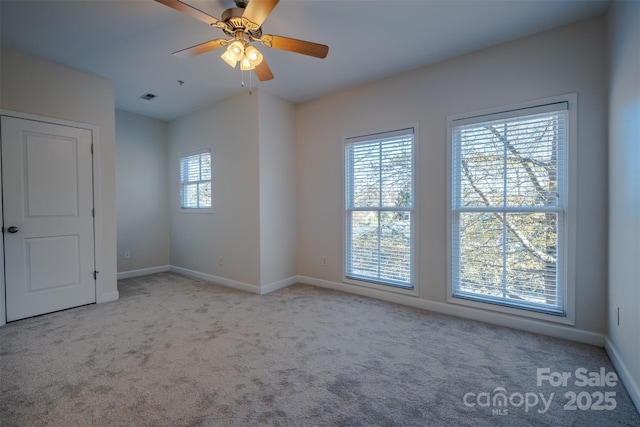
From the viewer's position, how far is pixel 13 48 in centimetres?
296

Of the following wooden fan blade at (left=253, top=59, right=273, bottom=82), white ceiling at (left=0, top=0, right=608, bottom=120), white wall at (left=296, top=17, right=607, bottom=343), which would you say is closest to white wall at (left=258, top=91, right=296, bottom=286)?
white wall at (left=296, top=17, right=607, bottom=343)

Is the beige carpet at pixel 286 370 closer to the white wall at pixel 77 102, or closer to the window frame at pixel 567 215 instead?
the window frame at pixel 567 215

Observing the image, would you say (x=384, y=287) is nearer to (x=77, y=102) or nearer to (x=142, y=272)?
(x=142, y=272)

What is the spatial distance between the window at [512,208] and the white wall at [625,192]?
351 mm

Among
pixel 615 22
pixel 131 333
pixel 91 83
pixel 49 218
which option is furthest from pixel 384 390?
pixel 91 83

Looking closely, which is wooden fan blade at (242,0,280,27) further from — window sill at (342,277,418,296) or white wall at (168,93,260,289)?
window sill at (342,277,418,296)

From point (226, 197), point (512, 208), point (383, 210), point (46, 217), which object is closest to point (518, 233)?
point (512, 208)

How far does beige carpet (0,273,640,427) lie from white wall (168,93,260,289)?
3.57 feet

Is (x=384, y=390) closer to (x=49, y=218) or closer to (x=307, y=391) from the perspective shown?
(x=307, y=391)

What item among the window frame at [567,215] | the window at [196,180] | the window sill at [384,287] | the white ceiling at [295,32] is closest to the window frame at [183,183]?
the window at [196,180]

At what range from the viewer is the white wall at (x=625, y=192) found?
5.90ft

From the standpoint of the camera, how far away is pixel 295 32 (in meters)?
2.66

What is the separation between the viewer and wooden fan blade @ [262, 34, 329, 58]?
218 centimetres

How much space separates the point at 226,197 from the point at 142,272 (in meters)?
2.18
